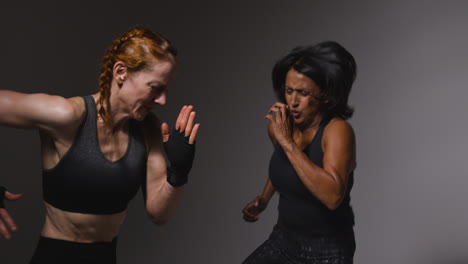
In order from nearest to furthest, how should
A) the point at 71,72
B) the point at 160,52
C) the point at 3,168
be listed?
the point at 160,52, the point at 3,168, the point at 71,72

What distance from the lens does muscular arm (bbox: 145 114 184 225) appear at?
1915mm

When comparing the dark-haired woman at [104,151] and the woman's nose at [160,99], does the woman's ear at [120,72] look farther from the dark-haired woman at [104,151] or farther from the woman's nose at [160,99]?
the woman's nose at [160,99]

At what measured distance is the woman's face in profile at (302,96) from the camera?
1.99 m

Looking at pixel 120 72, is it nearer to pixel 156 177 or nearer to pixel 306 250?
pixel 156 177

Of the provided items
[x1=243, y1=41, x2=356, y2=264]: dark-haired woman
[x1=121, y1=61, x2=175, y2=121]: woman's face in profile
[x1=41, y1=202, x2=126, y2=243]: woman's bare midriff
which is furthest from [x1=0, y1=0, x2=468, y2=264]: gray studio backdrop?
[x1=121, y1=61, x2=175, y2=121]: woman's face in profile

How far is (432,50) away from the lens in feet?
9.30

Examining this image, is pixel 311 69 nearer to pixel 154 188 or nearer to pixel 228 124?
pixel 154 188

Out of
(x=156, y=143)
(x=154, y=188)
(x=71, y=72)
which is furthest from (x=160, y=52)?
(x=71, y=72)

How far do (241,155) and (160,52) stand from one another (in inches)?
66.3

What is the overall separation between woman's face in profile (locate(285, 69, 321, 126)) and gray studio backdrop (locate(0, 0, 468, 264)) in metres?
1.12

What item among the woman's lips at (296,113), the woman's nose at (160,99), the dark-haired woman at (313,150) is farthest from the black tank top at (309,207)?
the woman's nose at (160,99)

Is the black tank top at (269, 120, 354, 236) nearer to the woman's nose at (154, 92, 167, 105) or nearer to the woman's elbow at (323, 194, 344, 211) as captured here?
the woman's elbow at (323, 194, 344, 211)

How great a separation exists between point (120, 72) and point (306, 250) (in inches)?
40.2

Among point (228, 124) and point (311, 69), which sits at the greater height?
point (311, 69)
